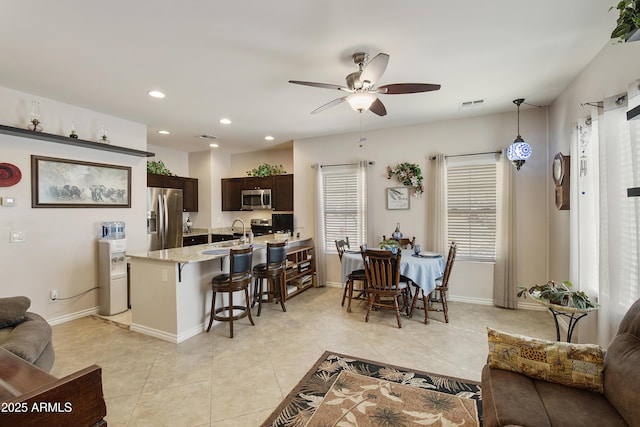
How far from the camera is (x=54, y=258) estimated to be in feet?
12.1

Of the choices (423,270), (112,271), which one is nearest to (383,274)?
(423,270)

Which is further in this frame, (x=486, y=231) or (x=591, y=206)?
(x=486, y=231)

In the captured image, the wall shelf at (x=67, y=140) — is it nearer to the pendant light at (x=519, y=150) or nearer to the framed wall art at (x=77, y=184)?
the framed wall art at (x=77, y=184)

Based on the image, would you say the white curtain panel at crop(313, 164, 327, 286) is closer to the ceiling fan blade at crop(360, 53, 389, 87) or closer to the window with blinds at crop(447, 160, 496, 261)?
the window with blinds at crop(447, 160, 496, 261)

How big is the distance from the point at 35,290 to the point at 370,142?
16.6ft

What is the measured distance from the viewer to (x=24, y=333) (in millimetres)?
1952

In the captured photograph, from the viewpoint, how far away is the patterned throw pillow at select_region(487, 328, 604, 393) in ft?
5.07

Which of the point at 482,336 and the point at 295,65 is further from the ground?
the point at 295,65

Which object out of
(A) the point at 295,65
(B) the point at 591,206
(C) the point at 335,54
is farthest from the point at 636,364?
(A) the point at 295,65

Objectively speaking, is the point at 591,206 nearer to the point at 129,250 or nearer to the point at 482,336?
the point at 482,336

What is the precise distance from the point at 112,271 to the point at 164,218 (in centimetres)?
160

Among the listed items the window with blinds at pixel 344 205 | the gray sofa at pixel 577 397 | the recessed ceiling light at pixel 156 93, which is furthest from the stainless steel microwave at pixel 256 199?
the gray sofa at pixel 577 397

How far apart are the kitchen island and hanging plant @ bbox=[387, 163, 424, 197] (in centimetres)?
294

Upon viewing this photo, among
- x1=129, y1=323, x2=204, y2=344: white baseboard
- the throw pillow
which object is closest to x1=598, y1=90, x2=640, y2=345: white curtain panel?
x1=129, y1=323, x2=204, y2=344: white baseboard
